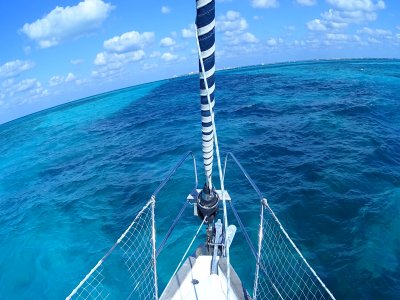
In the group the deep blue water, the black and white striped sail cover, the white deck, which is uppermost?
the black and white striped sail cover

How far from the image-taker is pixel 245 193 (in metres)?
13.1

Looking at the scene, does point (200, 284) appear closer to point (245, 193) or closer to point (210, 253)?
point (210, 253)

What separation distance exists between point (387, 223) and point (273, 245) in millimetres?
4359

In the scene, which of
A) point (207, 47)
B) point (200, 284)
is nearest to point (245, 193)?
point (200, 284)

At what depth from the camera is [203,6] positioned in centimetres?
255

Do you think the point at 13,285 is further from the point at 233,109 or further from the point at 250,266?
the point at 233,109

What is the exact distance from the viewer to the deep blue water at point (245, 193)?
31.2ft

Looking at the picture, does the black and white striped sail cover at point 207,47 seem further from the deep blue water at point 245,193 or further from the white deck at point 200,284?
the deep blue water at point 245,193

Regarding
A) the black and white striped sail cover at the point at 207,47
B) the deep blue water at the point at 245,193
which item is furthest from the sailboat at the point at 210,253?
the deep blue water at the point at 245,193

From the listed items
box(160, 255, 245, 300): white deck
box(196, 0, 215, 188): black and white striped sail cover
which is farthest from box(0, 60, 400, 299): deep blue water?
box(196, 0, 215, 188): black and white striped sail cover

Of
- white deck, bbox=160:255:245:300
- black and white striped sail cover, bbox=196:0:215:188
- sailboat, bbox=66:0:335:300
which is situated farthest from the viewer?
white deck, bbox=160:255:245:300

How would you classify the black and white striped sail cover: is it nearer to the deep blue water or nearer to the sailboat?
the sailboat

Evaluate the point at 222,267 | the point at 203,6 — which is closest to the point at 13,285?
the point at 222,267

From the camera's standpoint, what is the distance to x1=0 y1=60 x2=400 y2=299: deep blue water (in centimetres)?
951
